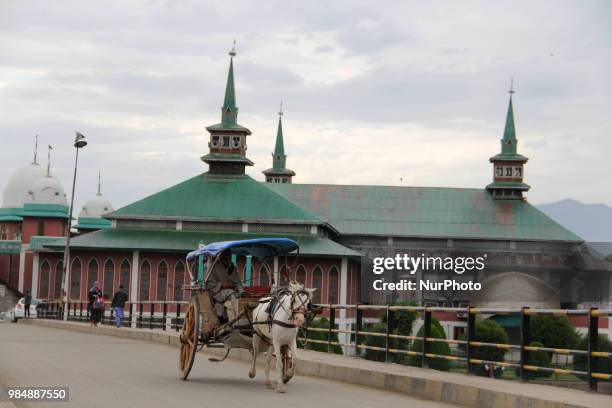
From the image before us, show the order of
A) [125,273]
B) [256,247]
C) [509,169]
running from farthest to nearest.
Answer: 1. [509,169]
2. [125,273]
3. [256,247]

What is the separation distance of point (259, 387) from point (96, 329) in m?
22.3

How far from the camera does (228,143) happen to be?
87.8 meters

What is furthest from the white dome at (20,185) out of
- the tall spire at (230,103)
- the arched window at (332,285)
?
the arched window at (332,285)

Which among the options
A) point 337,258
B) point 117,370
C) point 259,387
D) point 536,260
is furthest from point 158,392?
point 536,260

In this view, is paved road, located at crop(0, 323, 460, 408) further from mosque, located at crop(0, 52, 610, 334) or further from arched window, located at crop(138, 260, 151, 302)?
arched window, located at crop(138, 260, 151, 302)

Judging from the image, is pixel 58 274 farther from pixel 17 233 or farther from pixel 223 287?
pixel 223 287

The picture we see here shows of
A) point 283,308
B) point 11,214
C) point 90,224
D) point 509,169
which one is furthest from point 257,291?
point 90,224

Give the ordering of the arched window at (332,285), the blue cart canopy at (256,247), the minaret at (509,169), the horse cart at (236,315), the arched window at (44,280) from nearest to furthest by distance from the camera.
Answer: the horse cart at (236,315) → the blue cart canopy at (256,247) → the arched window at (332,285) → the arched window at (44,280) → the minaret at (509,169)

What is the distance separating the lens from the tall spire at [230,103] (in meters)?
90.6

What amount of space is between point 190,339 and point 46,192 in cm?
8720

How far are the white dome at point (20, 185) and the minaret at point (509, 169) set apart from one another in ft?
146

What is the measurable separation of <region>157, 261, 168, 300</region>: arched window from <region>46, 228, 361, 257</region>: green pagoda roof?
1543mm

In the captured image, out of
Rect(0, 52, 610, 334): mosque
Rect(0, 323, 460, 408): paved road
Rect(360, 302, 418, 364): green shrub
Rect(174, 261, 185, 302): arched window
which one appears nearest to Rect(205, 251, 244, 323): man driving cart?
Rect(0, 323, 460, 408): paved road

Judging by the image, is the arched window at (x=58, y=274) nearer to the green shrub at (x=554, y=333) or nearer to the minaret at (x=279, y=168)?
the green shrub at (x=554, y=333)
